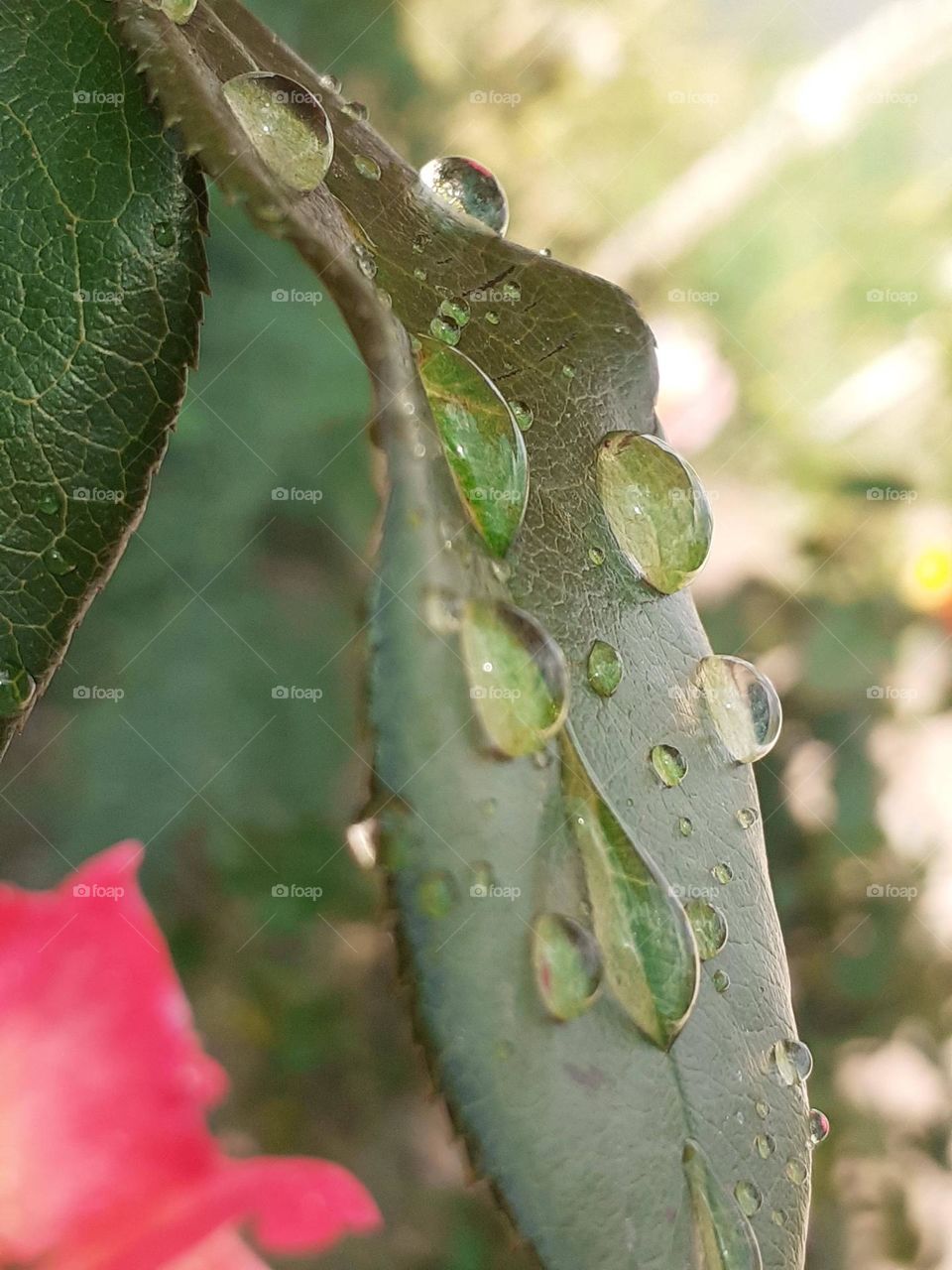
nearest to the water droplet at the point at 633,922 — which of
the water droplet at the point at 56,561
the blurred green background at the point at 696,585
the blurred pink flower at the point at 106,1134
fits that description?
the water droplet at the point at 56,561

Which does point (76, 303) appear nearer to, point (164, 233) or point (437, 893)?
point (164, 233)

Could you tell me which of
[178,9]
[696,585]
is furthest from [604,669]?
[696,585]

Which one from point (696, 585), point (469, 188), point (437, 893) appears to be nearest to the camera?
point (437, 893)

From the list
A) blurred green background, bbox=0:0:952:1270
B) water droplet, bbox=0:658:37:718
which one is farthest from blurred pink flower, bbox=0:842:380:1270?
blurred green background, bbox=0:0:952:1270

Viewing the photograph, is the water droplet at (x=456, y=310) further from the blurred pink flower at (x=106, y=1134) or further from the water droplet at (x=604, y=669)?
the blurred pink flower at (x=106, y=1134)

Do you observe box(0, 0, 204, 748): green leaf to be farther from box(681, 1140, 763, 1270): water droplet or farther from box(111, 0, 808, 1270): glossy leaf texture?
box(681, 1140, 763, 1270): water droplet

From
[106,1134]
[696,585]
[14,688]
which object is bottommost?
[696,585]

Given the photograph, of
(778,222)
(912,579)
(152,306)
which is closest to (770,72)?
(778,222)

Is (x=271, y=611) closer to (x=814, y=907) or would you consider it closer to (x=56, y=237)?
(x=814, y=907)
